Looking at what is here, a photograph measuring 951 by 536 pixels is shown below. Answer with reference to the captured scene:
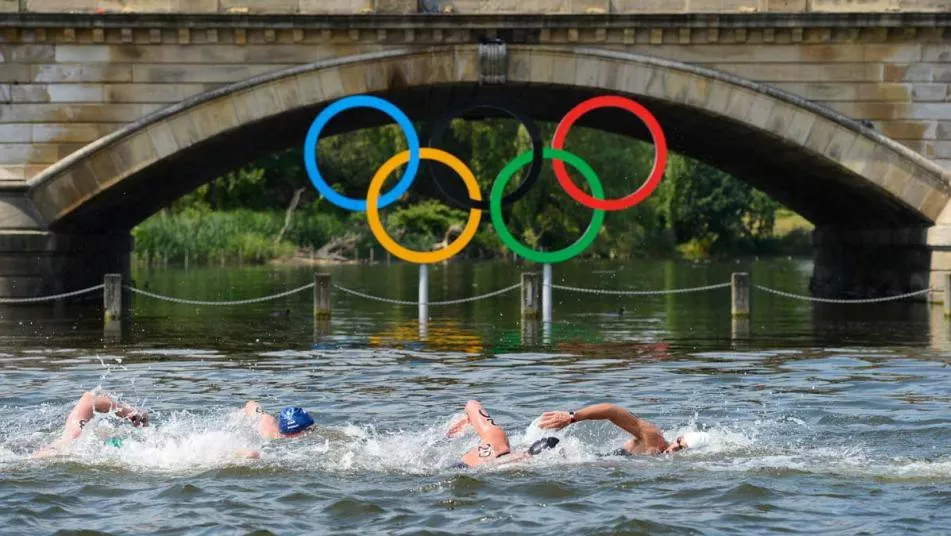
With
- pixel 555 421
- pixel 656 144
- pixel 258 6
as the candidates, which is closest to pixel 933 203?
pixel 656 144

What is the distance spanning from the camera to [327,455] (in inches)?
576

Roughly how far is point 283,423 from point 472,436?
202 centimetres

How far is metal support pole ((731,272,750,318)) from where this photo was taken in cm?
3052

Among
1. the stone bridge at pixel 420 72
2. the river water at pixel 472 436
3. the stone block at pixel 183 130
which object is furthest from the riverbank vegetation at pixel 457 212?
the river water at pixel 472 436

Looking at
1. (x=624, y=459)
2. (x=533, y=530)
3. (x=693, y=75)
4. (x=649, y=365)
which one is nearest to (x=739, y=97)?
(x=693, y=75)

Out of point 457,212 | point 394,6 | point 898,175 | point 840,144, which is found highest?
point 394,6

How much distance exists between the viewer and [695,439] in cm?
1476

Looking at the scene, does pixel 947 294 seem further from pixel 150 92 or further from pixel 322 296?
pixel 150 92

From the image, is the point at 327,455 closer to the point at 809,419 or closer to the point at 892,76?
the point at 809,419

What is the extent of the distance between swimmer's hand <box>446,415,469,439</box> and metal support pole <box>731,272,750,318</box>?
16.6 metres

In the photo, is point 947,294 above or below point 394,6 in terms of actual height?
below

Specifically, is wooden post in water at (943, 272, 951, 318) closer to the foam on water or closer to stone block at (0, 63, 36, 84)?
the foam on water

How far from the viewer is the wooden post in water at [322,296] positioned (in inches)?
1211

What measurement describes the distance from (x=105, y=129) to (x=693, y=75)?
451 inches
